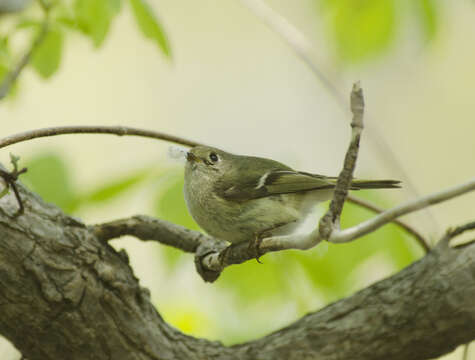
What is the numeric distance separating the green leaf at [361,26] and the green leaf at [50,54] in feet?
4.33

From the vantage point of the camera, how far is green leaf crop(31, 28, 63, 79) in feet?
6.93

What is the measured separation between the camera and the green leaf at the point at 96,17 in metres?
1.94

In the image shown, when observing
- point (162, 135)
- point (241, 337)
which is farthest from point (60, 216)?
point (241, 337)

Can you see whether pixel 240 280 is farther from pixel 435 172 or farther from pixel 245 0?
pixel 435 172

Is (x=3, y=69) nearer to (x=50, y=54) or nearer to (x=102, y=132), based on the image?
(x=50, y=54)

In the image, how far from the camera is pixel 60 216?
1.69 m

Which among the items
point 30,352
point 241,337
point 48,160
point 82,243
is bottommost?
point 30,352

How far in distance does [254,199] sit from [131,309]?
1.89ft

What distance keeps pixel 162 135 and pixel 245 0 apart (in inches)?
26.0

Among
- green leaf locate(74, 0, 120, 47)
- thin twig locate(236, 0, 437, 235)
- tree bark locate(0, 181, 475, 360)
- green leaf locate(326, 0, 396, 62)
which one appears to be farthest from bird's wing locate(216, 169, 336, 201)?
green leaf locate(326, 0, 396, 62)

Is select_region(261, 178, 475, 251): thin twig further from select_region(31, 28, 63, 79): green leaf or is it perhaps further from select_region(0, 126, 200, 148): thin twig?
select_region(31, 28, 63, 79): green leaf

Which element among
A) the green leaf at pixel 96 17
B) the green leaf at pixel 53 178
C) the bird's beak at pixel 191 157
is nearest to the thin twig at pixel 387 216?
the bird's beak at pixel 191 157

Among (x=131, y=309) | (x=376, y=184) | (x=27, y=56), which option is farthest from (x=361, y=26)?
(x=131, y=309)

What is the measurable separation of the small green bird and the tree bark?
0.33m
